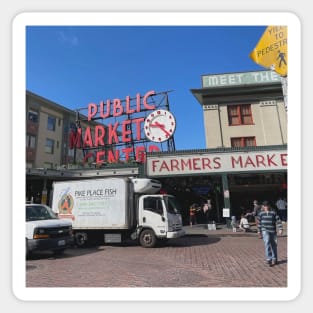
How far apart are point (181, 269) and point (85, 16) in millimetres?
6453

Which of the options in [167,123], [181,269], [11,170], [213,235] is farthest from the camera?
[167,123]

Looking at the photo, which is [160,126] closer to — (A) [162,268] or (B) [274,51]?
(A) [162,268]

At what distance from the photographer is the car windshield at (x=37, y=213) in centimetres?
970

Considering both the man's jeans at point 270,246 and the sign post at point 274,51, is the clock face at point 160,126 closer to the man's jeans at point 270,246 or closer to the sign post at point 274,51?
the man's jeans at point 270,246

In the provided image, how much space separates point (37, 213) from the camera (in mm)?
10117

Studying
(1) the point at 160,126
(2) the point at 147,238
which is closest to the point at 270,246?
(2) the point at 147,238

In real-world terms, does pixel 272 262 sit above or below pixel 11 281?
below

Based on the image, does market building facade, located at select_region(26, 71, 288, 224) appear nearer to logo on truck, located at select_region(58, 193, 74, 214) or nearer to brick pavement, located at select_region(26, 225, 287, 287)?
logo on truck, located at select_region(58, 193, 74, 214)

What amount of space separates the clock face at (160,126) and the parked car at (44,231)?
9.99 m

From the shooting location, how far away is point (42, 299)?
15.6ft

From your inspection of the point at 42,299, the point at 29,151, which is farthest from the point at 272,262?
the point at 29,151

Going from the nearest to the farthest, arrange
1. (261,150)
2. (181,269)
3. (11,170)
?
(11,170) < (181,269) < (261,150)

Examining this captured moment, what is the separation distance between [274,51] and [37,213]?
928 cm
